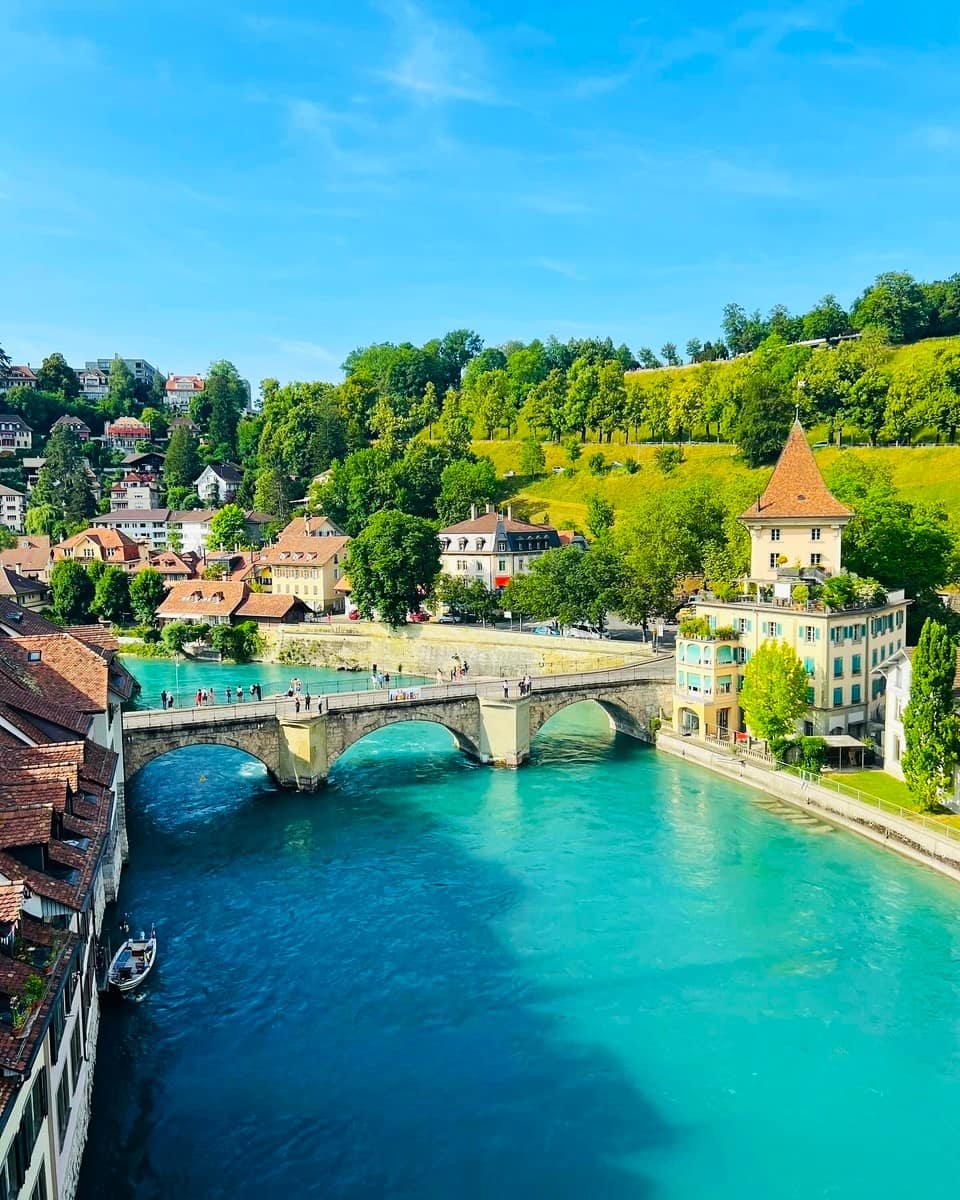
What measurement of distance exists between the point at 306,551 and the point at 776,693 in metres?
62.3

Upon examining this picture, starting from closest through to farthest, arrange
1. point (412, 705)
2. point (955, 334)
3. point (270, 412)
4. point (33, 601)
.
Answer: point (412, 705)
point (33, 601)
point (955, 334)
point (270, 412)

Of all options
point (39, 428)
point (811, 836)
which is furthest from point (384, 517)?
point (39, 428)

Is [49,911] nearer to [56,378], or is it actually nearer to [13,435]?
[13,435]

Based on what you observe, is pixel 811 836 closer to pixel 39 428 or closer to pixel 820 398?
pixel 820 398

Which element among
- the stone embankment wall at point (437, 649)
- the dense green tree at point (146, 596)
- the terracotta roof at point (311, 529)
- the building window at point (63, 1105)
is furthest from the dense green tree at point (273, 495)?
the building window at point (63, 1105)

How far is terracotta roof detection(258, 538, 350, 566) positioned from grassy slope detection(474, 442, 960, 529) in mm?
26812

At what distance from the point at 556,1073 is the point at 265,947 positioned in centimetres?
1093

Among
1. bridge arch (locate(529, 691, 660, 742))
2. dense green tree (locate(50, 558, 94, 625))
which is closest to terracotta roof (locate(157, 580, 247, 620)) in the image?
dense green tree (locate(50, 558, 94, 625))

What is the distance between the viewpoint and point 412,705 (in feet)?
167

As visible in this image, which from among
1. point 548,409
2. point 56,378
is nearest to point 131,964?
point 548,409

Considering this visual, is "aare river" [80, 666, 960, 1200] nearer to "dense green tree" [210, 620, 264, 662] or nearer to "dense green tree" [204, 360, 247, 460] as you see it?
"dense green tree" [210, 620, 264, 662]

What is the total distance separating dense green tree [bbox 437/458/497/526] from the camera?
374 ft

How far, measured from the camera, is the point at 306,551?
100m

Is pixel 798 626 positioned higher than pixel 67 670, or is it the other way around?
pixel 798 626
